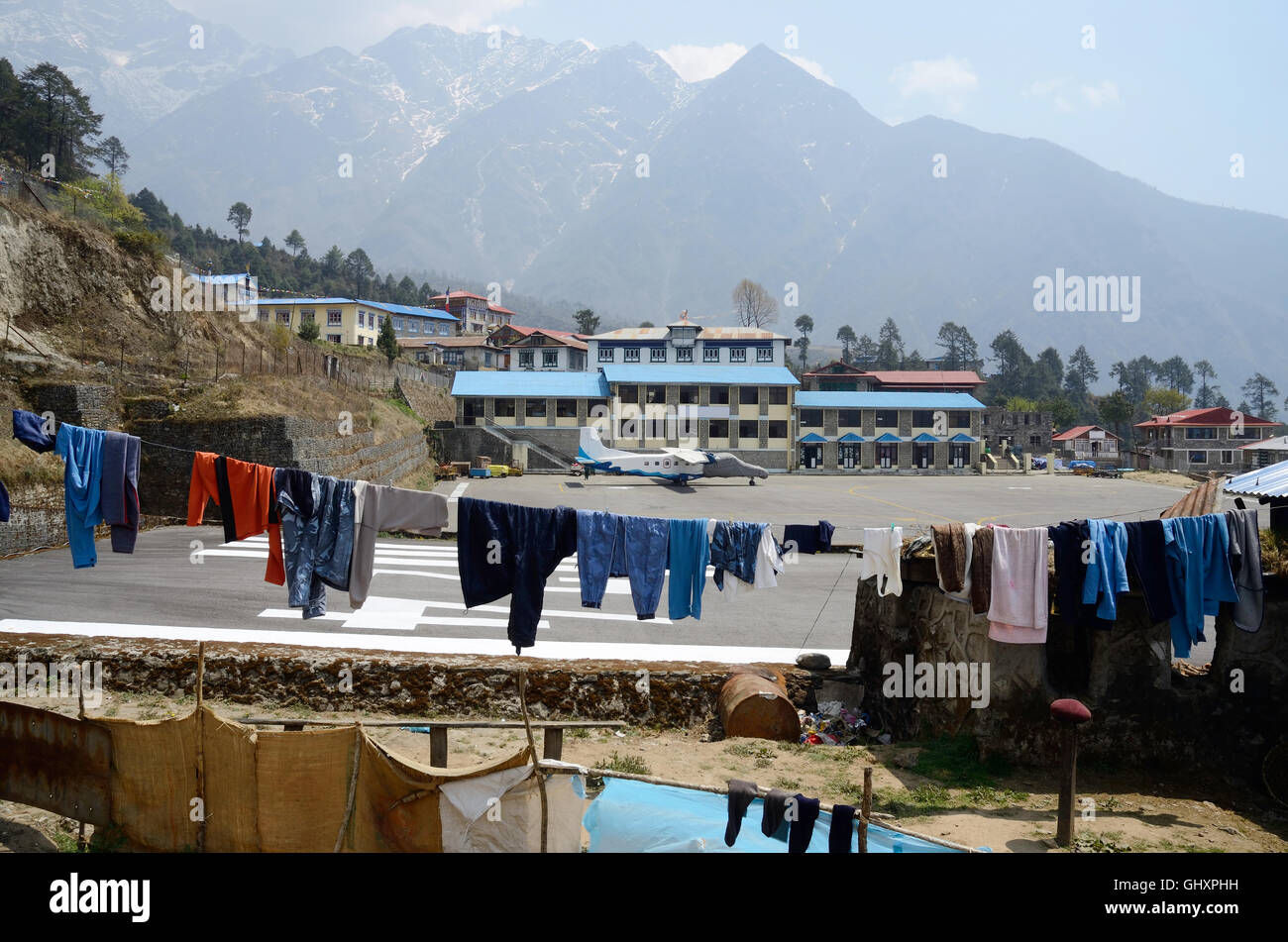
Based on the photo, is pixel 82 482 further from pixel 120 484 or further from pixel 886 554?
pixel 886 554

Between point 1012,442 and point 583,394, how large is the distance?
51838 millimetres

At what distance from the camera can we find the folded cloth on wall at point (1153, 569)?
11.3 meters

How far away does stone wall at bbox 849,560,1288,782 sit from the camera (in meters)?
11.7

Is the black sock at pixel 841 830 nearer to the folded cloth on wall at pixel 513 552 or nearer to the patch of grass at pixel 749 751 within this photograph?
the patch of grass at pixel 749 751

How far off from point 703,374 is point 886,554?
59.8 metres

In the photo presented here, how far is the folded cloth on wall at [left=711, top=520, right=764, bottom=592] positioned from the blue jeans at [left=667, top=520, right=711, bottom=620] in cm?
16

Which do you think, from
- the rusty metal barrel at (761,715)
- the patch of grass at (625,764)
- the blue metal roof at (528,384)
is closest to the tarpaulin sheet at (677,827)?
the patch of grass at (625,764)

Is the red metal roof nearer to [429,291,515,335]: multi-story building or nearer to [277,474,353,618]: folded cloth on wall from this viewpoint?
[429,291,515,335]: multi-story building

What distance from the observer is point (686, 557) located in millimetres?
12195

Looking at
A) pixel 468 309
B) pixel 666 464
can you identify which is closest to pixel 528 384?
pixel 666 464

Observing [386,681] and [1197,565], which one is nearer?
[1197,565]

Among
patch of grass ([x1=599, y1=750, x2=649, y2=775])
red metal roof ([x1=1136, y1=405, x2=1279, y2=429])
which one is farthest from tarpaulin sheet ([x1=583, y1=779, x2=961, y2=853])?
red metal roof ([x1=1136, y1=405, x2=1279, y2=429])

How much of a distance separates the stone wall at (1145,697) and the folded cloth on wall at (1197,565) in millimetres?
595
